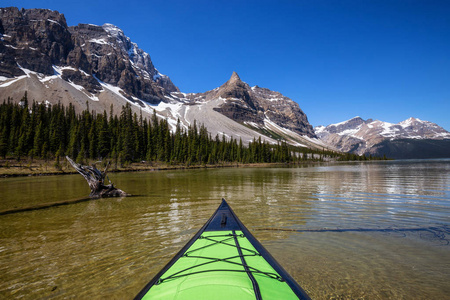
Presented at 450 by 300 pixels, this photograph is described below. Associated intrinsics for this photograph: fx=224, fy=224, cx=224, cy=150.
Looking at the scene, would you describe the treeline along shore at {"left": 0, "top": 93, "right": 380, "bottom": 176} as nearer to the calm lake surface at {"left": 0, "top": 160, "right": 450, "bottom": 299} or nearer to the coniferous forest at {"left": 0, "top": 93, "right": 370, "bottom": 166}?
the coniferous forest at {"left": 0, "top": 93, "right": 370, "bottom": 166}

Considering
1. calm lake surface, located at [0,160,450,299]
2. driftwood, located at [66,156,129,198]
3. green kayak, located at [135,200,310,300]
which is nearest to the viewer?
green kayak, located at [135,200,310,300]

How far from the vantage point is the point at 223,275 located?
3879 millimetres

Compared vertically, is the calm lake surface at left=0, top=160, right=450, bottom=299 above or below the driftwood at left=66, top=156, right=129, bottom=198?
below

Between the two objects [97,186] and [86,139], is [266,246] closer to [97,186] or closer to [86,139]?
[97,186]

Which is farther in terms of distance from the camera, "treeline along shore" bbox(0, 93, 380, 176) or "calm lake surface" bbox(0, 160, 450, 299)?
"treeline along shore" bbox(0, 93, 380, 176)

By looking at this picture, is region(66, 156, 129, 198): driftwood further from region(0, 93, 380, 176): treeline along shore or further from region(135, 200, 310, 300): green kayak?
region(0, 93, 380, 176): treeline along shore

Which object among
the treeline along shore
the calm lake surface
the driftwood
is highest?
the treeline along shore

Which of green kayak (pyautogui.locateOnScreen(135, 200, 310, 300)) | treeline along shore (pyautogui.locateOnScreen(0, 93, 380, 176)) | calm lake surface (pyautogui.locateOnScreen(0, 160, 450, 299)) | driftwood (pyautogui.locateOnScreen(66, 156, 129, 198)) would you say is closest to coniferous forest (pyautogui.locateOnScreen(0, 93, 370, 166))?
treeline along shore (pyautogui.locateOnScreen(0, 93, 380, 176))

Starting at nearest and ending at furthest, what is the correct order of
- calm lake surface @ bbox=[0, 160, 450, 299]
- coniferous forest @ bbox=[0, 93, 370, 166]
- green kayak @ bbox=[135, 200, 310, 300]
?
green kayak @ bbox=[135, 200, 310, 300] → calm lake surface @ bbox=[0, 160, 450, 299] → coniferous forest @ bbox=[0, 93, 370, 166]

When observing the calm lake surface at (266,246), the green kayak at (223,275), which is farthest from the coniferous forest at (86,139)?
the green kayak at (223,275)

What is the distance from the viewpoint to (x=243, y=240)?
5.81 meters

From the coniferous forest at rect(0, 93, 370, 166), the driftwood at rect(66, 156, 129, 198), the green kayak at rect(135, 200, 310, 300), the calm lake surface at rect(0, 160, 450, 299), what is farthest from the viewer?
the coniferous forest at rect(0, 93, 370, 166)

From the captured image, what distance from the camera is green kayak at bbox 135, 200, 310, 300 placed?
130 inches

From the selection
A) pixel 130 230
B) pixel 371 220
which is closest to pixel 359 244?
pixel 371 220
